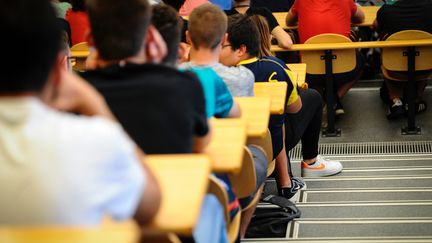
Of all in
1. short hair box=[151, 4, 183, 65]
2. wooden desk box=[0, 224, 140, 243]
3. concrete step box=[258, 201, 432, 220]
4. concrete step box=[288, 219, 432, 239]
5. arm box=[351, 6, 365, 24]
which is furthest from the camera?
arm box=[351, 6, 365, 24]

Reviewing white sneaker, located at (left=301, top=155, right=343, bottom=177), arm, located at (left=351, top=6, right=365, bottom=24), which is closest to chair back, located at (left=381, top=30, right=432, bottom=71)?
arm, located at (left=351, top=6, right=365, bottom=24)

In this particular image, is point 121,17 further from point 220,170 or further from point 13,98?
point 13,98

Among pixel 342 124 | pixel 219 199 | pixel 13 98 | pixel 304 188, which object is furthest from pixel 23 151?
pixel 342 124

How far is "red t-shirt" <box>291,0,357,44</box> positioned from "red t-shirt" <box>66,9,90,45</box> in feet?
5.43

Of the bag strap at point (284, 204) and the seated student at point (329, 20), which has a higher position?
the seated student at point (329, 20)

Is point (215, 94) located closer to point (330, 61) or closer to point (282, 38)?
point (282, 38)

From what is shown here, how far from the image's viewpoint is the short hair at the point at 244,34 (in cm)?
372

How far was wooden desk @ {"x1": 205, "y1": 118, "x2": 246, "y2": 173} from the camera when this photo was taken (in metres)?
2.04

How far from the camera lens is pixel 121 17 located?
210 cm

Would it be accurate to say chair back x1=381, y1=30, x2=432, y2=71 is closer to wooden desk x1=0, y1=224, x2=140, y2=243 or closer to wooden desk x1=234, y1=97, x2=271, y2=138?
wooden desk x1=234, y1=97, x2=271, y2=138

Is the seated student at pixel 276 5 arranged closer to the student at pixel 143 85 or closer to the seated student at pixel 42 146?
the student at pixel 143 85

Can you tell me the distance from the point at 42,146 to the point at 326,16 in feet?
15.4

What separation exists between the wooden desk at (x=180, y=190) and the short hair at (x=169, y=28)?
71 cm

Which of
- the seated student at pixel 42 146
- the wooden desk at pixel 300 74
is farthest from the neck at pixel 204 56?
the seated student at pixel 42 146
